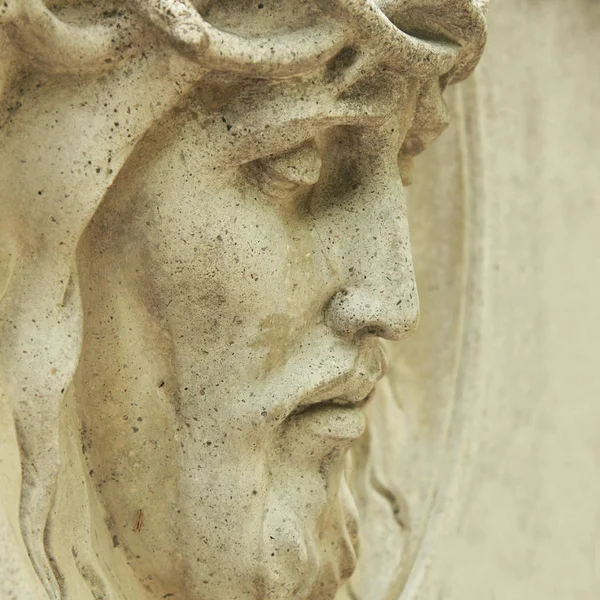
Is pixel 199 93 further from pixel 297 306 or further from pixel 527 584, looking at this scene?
pixel 527 584

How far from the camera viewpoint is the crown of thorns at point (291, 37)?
0.76 metres

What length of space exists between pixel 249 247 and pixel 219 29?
0.18 m

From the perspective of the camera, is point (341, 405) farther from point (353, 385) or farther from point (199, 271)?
point (199, 271)

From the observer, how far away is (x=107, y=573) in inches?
37.9

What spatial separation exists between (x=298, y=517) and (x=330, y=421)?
10 centimetres

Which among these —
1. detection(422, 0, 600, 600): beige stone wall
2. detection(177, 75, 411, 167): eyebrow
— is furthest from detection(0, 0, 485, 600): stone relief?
detection(422, 0, 600, 600): beige stone wall

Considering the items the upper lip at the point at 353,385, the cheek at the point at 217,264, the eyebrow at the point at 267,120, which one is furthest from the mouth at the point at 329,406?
the eyebrow at the point at 267,120

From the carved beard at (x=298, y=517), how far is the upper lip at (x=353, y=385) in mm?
42

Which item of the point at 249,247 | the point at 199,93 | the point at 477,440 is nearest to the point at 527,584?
the point at 477,440

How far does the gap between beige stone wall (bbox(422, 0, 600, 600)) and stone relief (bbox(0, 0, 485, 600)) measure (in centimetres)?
33

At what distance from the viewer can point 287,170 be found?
2.92 ft

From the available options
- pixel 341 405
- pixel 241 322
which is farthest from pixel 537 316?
pixel 241 322

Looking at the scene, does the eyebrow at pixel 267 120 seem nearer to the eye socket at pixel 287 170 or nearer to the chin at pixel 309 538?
the eye socket at pixel 287 170

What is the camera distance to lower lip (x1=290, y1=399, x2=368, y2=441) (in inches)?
39.0
